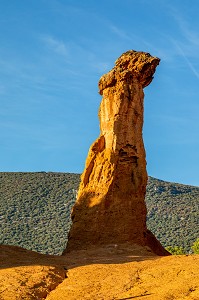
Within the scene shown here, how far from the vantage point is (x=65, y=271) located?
1914 cm

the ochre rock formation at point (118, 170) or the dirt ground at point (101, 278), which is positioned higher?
the ochre rock formation at point (118, 170)

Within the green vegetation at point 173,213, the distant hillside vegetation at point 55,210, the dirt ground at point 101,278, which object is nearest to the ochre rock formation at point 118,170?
the dirt ground at point 101,278

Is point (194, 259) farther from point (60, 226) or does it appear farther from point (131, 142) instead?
point (60, 226)

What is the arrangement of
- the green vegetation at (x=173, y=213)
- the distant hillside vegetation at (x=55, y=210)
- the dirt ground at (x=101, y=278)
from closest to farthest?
the dirt ground at (x=101, y=278) < the distant hillside vegetation at (x=55, y=210) < the green vegetation at (x=173, y=213)

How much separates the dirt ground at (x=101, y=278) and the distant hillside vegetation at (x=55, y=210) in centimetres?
4449

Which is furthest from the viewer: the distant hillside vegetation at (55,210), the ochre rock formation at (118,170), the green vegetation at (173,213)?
the green vegetation at (173,213)

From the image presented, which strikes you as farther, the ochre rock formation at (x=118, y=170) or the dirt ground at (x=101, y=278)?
the ochre rock formation at (x=118, y=170)

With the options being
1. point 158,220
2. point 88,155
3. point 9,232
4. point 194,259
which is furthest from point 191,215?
point 194,259

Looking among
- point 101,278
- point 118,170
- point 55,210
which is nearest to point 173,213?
point 55,210

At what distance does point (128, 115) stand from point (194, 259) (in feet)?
32.3

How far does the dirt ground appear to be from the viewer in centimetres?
1619

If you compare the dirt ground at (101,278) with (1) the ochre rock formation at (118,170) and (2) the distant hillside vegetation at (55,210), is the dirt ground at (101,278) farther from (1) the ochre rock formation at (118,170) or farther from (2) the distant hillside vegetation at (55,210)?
(2) the distant hillside vegetation at (55,210)

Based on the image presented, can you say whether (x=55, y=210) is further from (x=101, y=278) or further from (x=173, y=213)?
(x=101, y=278)

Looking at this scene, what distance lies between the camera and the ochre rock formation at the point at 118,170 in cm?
2547
